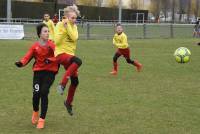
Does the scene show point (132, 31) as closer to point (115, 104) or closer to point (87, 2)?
point (115, 104)

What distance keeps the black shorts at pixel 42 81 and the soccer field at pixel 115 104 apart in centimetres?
58

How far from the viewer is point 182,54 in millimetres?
17750

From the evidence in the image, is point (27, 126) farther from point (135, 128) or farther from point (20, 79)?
point (20, 79)

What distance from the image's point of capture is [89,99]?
10.1 metres

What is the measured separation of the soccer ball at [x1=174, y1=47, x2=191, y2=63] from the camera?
17578 mm

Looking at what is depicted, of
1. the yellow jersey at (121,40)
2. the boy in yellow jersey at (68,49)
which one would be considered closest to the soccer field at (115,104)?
the boy in yellow jersey at (68,49)

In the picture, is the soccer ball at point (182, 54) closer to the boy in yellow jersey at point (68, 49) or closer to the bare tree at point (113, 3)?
the boy in yellow jersey at point (68, 49)

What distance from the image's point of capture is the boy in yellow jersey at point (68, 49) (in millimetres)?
8508

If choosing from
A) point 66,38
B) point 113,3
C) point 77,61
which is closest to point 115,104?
point 77,61

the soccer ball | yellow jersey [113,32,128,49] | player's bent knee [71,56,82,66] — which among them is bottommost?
the soccer ball

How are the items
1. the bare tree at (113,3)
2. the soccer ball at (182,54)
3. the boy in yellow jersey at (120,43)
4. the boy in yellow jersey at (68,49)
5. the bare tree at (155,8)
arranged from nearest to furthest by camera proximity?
the boy in yellow jersey at (68,49), the boy in yellow jersey at (120,43), the soccer ball at (182,54), the bare tree at (155,8), the bare tree at (113,3)

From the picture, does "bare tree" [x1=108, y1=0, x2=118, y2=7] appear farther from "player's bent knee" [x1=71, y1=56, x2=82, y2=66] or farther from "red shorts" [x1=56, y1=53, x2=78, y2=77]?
"player's bent knee" [x1=71, y1=56, x2=82, y2=66]

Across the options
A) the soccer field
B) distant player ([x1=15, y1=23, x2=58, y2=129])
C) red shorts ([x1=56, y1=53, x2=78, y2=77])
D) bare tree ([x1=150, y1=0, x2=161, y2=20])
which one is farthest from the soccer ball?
bare tree ([x1=150, y1=0, x2=161, y2=20])

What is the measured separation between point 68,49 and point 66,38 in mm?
202
